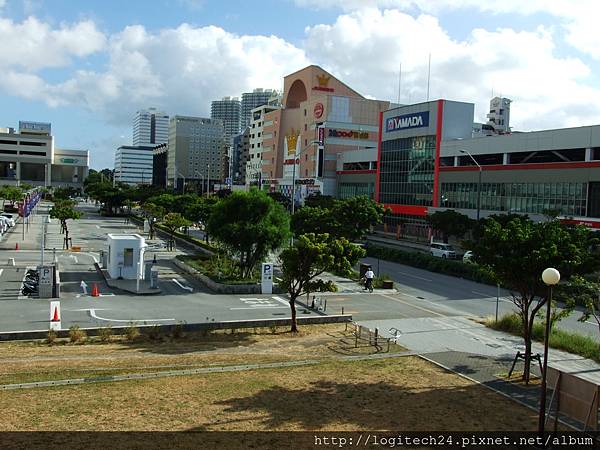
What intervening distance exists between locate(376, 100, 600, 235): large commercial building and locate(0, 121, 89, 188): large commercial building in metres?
123

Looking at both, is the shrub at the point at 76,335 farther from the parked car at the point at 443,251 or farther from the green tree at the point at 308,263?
the parked car at the point at 443,251

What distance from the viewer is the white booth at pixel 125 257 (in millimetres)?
32125

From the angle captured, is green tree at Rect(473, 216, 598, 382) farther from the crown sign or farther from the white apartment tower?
the white apartment tower

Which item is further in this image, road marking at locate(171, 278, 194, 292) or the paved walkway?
road marking at locate(171, 278, 194, 292)

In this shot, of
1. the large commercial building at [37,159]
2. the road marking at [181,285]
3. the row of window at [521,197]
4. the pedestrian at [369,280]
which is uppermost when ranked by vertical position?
the large commercial building at [37,159]

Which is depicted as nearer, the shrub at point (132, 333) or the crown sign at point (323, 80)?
the shrub at point (132, 333)

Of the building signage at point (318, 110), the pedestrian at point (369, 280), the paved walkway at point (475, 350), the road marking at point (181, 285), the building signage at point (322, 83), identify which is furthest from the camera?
the building signage at point (322, 83)

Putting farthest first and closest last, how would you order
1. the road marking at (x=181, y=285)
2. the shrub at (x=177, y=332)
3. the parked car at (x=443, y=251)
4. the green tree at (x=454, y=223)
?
the green tree at (x=454, y=223) → the parked car at (x=443, y=251) → the road marking at (x=181, y=285) → the shrub at (x=177, y=332)

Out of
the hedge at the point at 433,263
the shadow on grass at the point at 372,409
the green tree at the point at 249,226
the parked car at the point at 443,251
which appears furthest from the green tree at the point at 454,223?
the shadow on grass at the point at 372,409

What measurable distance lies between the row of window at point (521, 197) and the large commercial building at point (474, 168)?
83 millimetres

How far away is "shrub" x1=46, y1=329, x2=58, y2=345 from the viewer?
18.6 metres

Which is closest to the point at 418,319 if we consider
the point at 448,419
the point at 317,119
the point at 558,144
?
the point at 448,419

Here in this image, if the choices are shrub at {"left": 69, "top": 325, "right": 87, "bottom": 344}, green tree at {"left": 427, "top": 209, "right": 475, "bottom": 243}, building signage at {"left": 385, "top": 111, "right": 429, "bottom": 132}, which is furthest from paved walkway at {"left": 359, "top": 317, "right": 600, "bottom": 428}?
building signage at {"left": 385, "top": 111, "right": 429, "bottom": 132}

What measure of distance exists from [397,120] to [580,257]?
192ft
